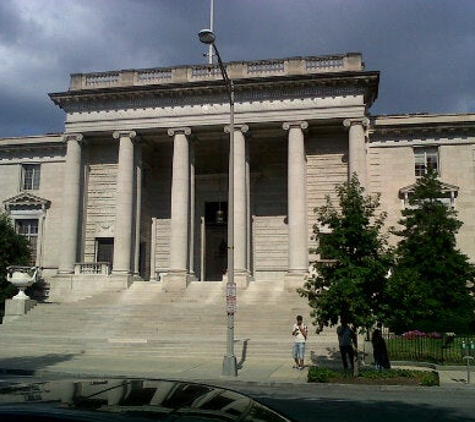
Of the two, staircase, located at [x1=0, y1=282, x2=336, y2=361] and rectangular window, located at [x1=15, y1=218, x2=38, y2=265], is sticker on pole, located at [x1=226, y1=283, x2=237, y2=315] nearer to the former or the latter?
staircase, located at [x1=0, y1=282, x2=336, y2=361]

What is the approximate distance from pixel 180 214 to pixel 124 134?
6842 millimetres

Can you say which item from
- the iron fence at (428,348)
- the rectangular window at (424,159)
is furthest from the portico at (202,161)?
the iron fence at (428,348)

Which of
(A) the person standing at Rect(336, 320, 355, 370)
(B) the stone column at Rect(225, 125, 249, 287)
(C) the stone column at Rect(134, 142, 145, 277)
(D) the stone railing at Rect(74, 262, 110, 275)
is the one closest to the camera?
(A) the person standing at Rect(336, 320, 355, 370)

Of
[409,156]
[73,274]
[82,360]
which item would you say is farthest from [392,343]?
[73,274]

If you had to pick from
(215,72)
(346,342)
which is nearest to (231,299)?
(346,342)

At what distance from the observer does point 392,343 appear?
2294 centimetres

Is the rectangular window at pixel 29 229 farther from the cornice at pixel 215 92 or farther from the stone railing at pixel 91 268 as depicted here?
the cornice at pixel 215 92

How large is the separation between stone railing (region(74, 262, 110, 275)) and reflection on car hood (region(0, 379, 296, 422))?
3380 centimetres

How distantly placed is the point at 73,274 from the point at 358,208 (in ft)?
77.4

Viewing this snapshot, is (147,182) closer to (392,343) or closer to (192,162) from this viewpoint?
(192,162)

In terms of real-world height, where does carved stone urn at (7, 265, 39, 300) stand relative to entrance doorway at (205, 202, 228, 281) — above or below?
below

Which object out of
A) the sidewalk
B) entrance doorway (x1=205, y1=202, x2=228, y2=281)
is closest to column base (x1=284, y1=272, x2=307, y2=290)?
entrance doorway (x1=205, y1=202, x2=228, y2=281)

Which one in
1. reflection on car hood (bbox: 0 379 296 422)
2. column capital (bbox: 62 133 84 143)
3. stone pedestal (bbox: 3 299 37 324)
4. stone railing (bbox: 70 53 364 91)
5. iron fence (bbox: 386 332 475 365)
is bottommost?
iron fence (bbox: 386 332 475 365)

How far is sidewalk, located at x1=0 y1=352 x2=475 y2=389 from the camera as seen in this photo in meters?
17.8
